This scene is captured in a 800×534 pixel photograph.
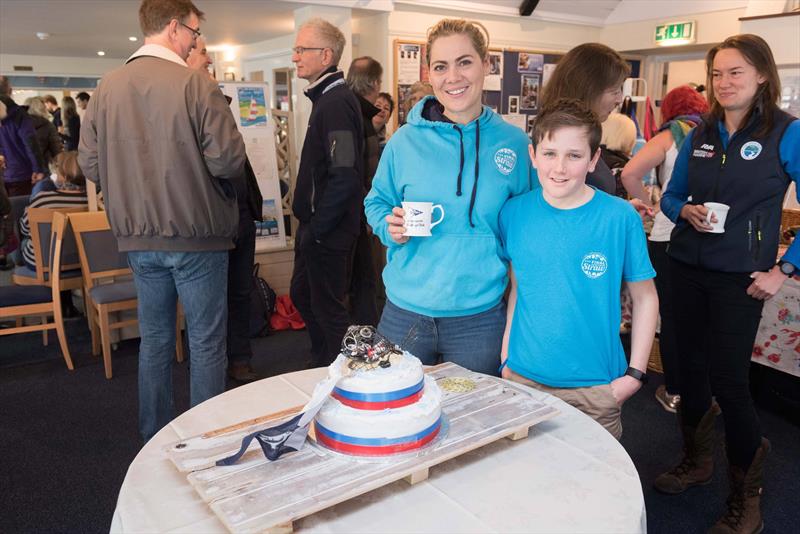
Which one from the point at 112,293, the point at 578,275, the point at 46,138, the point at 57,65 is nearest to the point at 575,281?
the point at 578,275

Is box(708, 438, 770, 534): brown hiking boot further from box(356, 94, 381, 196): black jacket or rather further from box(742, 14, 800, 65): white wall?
box(742, 14, 800, 65): white wall

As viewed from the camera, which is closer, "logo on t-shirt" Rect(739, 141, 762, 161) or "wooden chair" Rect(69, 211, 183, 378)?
"logo on t-shirt" Rect(739, 141, 762, 161)

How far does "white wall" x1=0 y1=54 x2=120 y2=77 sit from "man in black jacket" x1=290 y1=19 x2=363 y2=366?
36.0 feet

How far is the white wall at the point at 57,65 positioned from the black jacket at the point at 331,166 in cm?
1106

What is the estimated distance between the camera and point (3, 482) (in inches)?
92.0

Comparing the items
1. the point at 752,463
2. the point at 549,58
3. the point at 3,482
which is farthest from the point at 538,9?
the point at 3,482

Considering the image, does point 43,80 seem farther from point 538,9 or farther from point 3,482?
point 3,482

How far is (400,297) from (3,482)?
71.7 inches

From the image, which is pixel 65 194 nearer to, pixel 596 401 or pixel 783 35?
pixel 596 401

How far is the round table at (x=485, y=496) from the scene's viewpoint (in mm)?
925

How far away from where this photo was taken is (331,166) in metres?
2.57

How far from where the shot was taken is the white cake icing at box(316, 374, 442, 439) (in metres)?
1.03

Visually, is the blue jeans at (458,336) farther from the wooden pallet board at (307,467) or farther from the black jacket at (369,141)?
the black jacket at (369,141)

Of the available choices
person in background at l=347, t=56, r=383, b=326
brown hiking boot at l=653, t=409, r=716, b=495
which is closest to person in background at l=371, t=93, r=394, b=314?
person in background at l=347, t=56, r=383, b=326
